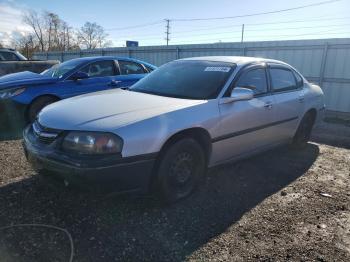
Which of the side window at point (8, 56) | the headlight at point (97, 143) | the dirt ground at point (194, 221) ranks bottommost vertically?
the dirt ground at point (194, 221)

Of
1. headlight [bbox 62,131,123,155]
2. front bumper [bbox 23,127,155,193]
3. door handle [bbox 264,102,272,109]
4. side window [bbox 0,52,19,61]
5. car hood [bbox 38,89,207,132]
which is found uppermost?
side window [bbox 0,52,19,61]

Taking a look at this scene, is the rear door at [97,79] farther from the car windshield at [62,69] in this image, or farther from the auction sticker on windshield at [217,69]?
the auction sticker on windshield at [217,69]

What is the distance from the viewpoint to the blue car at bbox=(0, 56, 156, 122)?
19.9 feet

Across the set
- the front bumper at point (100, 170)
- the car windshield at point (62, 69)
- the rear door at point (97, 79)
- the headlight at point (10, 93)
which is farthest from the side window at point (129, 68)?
the front bumper at point (100, 170)

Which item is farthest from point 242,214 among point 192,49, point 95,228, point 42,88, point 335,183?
point 192,49

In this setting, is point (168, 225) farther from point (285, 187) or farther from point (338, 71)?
point (338, 71)

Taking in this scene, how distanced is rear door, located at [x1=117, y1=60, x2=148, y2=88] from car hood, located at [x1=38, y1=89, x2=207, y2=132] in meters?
3.11

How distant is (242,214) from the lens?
3381mm

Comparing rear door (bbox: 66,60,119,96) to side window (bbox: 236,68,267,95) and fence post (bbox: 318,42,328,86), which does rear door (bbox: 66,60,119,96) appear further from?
fence post (bbox: 318,42,328,86)

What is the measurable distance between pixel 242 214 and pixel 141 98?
169cm

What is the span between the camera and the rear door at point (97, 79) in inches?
256

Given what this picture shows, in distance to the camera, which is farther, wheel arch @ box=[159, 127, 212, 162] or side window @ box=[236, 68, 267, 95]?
side window @ box=[236, 68, 267, 95]

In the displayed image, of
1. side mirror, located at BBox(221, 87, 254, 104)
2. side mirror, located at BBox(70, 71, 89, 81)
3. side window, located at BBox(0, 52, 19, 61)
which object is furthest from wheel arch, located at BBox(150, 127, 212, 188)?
side window, located at BBox(0, 52, 19, 61)

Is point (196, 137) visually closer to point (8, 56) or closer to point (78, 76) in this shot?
point (78, 76)
